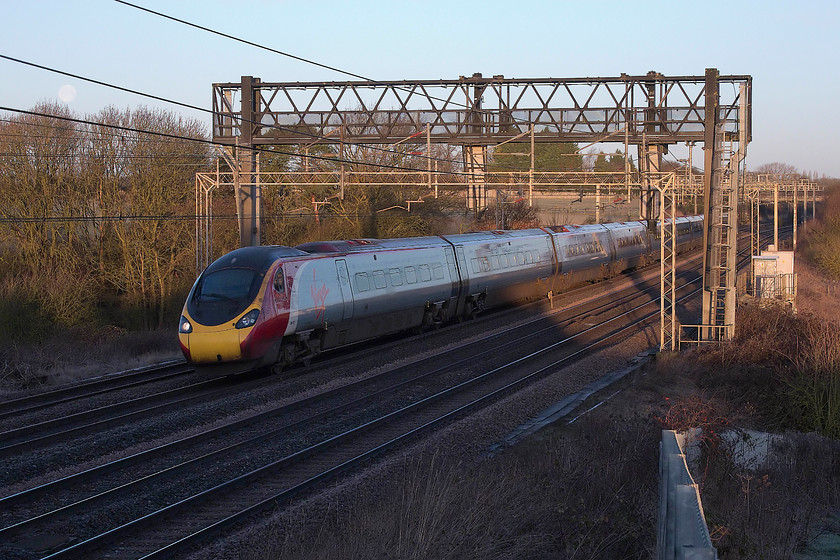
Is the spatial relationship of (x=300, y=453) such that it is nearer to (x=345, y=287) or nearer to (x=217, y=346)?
(x=217, y=346)

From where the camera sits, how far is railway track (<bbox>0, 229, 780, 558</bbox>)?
7816 millimetres

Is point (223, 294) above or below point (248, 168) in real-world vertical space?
below

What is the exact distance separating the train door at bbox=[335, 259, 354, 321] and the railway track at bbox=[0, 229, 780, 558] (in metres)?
1.84

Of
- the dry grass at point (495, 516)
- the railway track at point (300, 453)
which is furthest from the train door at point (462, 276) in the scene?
the dry grass at point (495, 516)

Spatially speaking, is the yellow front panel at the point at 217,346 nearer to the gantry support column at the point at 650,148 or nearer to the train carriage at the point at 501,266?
the train carriage at the point at 501,266

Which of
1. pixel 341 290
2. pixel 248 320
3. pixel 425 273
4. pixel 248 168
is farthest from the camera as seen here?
pixel 248 168

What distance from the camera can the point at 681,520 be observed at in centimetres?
442

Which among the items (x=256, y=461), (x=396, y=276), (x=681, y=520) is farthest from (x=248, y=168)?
(x=681, y=520)

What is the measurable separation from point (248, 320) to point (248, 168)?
56.3 ft

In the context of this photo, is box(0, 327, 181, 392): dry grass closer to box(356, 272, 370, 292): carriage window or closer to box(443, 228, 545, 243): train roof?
box(356, 272, 370, 292): carriage window

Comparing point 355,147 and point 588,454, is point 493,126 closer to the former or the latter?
point 355,147

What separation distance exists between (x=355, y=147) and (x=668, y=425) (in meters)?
32.2

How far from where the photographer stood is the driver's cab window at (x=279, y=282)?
15727 millimetres

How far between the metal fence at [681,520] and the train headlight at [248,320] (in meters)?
10.7
